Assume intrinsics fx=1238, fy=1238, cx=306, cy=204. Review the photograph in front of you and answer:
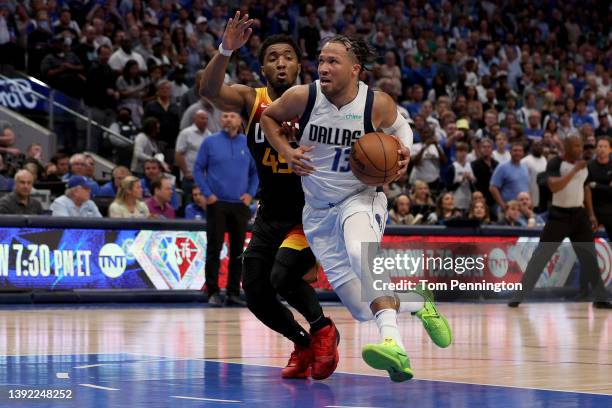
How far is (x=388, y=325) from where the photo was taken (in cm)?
700

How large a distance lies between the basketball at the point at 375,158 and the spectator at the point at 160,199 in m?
10.3

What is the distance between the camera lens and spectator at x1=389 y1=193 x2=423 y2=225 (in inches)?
733

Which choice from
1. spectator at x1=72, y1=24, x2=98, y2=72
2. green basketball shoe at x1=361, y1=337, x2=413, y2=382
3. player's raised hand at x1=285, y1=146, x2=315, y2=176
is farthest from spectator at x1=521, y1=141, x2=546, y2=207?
green basketball shoe at x1=361, y1=337, x2=413, y2=382

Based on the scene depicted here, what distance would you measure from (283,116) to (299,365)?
1588 mm

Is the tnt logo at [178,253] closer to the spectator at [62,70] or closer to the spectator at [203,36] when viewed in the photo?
the spectator at [62,70]

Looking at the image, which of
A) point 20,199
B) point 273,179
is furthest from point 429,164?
point 273,179

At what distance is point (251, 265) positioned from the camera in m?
8.18

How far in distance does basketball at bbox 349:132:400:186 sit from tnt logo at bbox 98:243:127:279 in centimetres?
936

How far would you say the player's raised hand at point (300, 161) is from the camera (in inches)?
289

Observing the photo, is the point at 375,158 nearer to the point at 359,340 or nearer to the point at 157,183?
the point at 359,340

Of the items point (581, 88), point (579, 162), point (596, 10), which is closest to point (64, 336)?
point (579, 162)

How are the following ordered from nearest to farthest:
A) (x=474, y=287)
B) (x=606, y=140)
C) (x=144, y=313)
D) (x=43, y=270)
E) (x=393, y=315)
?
(x=393, y=315) → (x=144, y=313) → (x=43, y=270) → (x=606, y=140) → (x=474, y=287)

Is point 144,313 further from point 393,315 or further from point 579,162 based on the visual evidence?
point 393,315

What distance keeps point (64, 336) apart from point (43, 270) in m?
4.84
